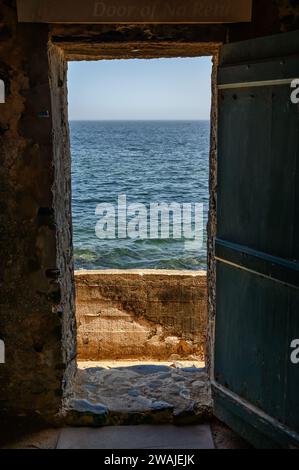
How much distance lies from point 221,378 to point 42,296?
1.29 meters

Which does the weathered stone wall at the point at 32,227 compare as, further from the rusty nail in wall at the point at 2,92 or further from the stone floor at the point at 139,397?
the stone floor at the point at 139,397

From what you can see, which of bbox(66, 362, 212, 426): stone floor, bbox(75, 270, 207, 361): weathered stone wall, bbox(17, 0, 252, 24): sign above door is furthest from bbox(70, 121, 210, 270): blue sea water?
bbox(17, 0, 252, 24): sign above door

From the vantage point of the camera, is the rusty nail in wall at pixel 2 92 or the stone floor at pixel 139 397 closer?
the rusty nail in wall at pixel 2 92

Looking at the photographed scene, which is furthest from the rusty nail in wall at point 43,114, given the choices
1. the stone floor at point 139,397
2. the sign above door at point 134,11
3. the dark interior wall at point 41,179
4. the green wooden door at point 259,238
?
the stone floor at point 139,397

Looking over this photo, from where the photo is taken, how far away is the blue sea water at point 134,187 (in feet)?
58.2

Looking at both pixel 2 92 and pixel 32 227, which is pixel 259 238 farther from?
pixel 2 92

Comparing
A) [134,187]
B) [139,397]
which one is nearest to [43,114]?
[139,397]

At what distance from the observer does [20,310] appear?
11.3 feet

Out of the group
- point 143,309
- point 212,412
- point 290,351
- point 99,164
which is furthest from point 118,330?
point 99,164

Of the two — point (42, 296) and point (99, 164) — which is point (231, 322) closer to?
point (42, 296)

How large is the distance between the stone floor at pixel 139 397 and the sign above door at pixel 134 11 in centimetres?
A: 250

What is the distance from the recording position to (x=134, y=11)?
119 inches

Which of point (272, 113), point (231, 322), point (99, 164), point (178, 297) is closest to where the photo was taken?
point (272, 113)

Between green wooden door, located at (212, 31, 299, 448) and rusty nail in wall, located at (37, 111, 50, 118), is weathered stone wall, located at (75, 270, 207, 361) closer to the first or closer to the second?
green wooden door, located at (212, 31, 299, 448)
